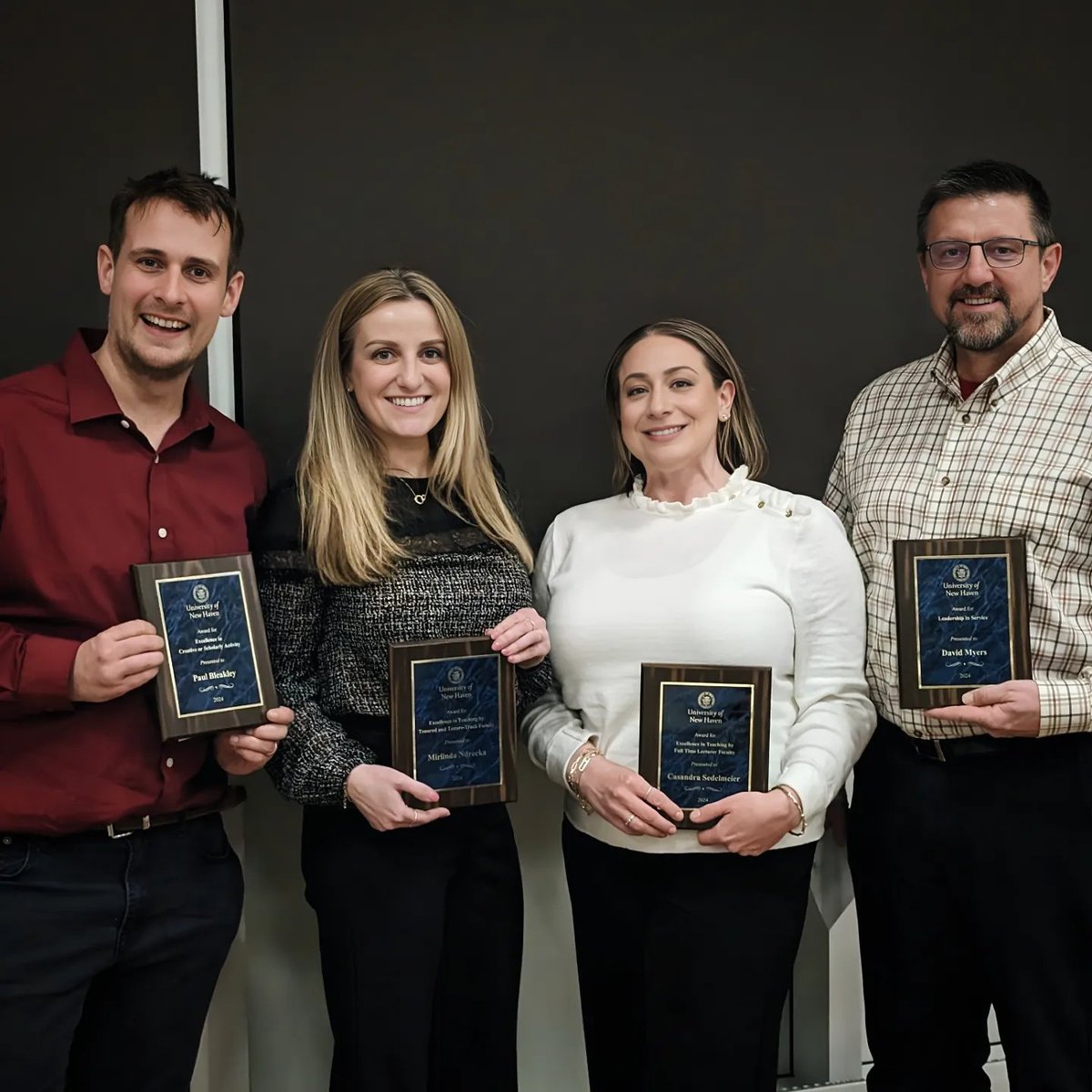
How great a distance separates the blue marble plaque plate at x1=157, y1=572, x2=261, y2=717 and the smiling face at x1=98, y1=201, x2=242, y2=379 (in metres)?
0.40

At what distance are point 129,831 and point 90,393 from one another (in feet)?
2.37

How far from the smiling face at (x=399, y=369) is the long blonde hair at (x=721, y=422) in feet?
1.17

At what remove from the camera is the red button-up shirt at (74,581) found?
69.4 inches

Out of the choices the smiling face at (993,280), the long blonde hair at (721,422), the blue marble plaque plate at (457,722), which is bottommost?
the blue marble plaque plate at (457,722)

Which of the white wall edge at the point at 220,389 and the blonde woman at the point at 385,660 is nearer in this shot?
the blonde woman at the point at 385,660

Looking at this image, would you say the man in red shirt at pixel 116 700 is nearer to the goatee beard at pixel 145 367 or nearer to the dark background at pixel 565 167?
the goatee beard at pixel 145 367

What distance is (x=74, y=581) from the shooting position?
1796 millimetres

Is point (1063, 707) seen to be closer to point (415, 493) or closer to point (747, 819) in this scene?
point (747, 819)

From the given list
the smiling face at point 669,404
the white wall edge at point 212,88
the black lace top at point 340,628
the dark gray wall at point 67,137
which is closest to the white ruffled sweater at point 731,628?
the smiling face at point 669,404

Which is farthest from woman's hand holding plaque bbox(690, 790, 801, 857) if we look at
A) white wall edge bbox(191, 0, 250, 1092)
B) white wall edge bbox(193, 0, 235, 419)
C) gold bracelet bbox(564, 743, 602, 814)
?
white wall edge bbox(193, 0, 235, 419)

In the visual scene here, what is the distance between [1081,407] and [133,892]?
187 cm

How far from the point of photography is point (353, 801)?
6.24 feet

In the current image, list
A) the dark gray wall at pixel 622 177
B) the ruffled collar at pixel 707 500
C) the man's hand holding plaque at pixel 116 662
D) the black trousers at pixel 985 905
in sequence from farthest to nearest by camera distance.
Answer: the dark gray wall at pixel 622 177 < the ruffled collar at pixel 707 500 < the black trousers at pixel 985 905 < the man's hand holding plaque at pixel 116 662

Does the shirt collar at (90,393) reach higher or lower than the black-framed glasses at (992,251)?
lower
